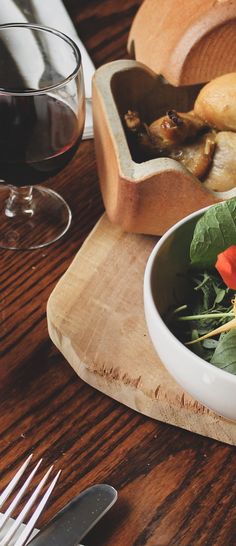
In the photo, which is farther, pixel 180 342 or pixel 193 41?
pixel 193 41

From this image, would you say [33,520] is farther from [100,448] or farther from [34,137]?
[34,137]

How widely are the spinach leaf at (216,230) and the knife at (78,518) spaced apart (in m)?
0.23

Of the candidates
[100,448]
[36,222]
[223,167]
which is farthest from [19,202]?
[100,448]

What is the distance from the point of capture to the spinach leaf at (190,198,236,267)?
83 cm

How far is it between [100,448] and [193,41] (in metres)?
0.51

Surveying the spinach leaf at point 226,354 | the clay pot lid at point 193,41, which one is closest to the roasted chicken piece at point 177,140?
the clay pot lid at point 193,41

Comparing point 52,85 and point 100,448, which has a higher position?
point 52,85

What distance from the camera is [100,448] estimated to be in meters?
0.84

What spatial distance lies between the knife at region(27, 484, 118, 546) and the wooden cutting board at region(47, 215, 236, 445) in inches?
4.3

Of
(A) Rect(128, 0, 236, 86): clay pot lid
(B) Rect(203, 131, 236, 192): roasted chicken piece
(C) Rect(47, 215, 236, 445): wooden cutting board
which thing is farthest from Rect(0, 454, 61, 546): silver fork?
(A) Rect(128, 0, 236, 86): clay pot lid

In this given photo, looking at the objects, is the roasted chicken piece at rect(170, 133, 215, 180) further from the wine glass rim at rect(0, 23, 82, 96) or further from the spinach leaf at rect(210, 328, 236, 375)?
the spinach leaf at rect(210, 328, 236, 375)

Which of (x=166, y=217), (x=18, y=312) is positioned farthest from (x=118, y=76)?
(x=18, y=312)

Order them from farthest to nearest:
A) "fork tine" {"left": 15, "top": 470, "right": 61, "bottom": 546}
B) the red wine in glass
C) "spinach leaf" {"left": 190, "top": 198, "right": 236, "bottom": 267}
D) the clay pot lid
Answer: the clay pot lid
the red wine in glass
"spinach leaf" {"left": 190, "top": 198, "right": 236, "bottom": 267}
"fork tine" {"left": 15, "top": 470, "right": 61, "bottom": 546}

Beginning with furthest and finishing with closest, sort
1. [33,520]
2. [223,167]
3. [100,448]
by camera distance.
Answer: [223,167] → [100,448] → [33,520]
